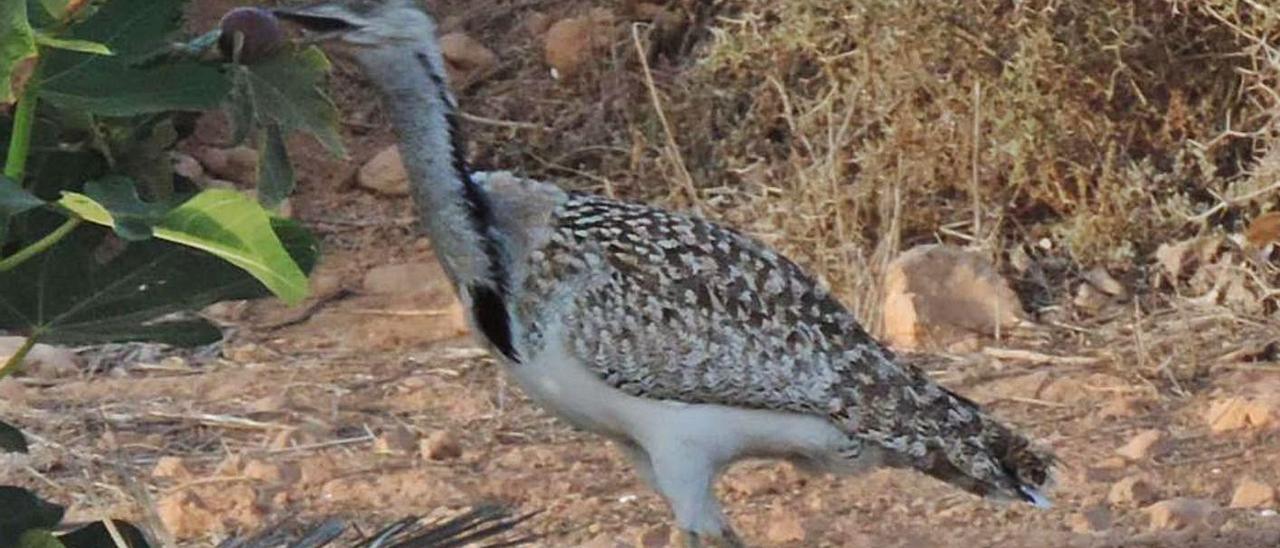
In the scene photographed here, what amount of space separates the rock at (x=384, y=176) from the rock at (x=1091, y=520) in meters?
3.01

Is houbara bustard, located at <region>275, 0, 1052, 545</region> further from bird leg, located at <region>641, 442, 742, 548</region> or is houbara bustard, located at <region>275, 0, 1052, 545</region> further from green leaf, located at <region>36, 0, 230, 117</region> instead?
green leaf, located at <region>36, 0, 230, 117</region>

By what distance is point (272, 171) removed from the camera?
1.77 metres

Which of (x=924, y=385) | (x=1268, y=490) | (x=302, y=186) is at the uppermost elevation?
(x=924, y=385)

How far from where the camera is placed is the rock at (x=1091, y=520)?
4.51m

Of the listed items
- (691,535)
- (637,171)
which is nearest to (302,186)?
(637,171)

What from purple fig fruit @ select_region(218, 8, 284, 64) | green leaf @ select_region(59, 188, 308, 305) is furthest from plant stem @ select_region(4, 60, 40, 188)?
purple fig fruit @ select_region(218, 8, 284, 64)

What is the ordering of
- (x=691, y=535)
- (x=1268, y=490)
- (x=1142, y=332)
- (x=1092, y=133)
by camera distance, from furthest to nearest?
(x=1092, y=133)
(x=1142, y=332)
(x=1268, y=490)
(x=691, y=535)

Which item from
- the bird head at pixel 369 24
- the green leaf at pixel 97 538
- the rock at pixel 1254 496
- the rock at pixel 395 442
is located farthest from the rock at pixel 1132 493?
the green leaf at pixel 97 538

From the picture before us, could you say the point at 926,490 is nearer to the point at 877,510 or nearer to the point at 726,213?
the point at 877,510

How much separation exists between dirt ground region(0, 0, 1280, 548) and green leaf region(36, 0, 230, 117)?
9.52ft

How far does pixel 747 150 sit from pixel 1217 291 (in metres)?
1.58

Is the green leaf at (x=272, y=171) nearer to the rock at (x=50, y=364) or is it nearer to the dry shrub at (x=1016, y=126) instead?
the dry shrub at (x=1016, y=126)

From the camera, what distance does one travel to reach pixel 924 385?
14.0 ft

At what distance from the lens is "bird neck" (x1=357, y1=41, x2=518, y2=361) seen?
3912 mm
